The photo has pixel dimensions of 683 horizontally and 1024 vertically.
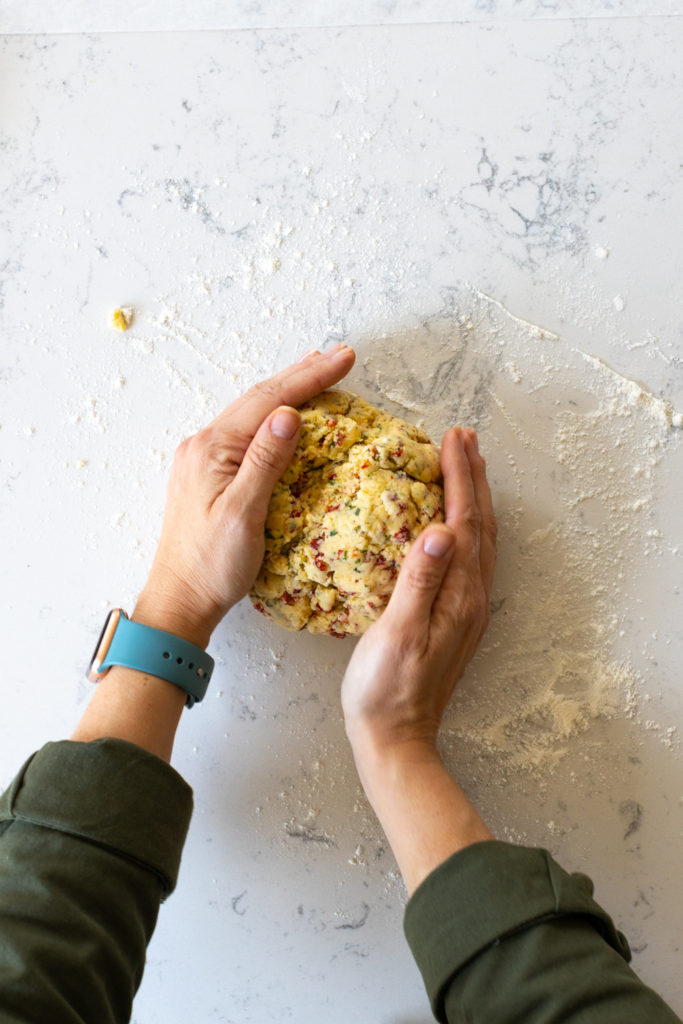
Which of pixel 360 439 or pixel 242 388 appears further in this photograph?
pixel 242 388

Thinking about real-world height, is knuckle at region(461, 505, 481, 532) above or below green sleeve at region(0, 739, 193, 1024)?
above

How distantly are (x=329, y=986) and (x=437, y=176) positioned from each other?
61.8 inches

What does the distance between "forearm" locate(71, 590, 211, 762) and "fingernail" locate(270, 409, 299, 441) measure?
36 cm

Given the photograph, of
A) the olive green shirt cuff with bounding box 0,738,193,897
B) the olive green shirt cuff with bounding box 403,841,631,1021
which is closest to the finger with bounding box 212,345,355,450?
the olive green shirt cuff with bounding box 0,738,193,897

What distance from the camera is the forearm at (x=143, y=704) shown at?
3.76ft

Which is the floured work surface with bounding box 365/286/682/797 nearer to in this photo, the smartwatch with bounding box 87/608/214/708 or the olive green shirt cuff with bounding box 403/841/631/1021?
the olive green shirt cuff with bounding box 403/841/631/1021

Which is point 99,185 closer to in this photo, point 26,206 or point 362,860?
point 26,206

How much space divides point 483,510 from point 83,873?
852 mm

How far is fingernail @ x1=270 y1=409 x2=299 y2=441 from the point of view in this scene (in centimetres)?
115

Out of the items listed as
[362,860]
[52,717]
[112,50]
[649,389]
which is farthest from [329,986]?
[112,50]

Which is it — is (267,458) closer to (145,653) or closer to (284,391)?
(284,391)

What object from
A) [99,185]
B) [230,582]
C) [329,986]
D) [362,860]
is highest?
[99,185]

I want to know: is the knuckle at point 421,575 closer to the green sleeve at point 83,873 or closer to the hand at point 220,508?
Result: the hand at point 220,508

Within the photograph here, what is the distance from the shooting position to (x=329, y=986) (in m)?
1.35
